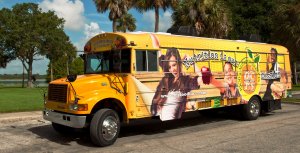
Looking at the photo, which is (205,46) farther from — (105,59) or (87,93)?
(87,93)

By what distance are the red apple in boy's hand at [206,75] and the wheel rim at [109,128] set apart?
356 centimetres

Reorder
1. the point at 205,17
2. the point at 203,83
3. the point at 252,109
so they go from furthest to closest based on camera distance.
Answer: the point at 205,17, the point at 252,109, the point at 203,83

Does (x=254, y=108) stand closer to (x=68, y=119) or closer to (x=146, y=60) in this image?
(x=146, y=60)

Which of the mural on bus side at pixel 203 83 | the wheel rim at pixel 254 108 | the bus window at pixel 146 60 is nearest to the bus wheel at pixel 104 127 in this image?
the mural on bus side at pixel 203 83

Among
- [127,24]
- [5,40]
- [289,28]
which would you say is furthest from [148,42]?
[5,40]

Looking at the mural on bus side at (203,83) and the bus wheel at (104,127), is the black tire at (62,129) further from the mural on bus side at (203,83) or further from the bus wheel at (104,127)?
the mural on bus side at (203,83)

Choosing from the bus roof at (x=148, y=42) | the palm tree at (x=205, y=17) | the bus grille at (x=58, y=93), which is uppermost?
the palm tree at (x=205, y=17)

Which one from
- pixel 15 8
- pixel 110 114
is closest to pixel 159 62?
pixel 110 114

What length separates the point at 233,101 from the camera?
42.6ft

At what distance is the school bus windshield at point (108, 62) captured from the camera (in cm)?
989

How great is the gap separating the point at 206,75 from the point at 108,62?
329 cm

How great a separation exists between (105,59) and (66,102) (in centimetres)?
183

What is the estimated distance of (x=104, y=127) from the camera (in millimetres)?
9242

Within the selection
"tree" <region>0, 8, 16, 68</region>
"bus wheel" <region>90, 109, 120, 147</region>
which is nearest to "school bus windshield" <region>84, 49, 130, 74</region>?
"bus wheel" <region>90, 109, 120, 147</region>
